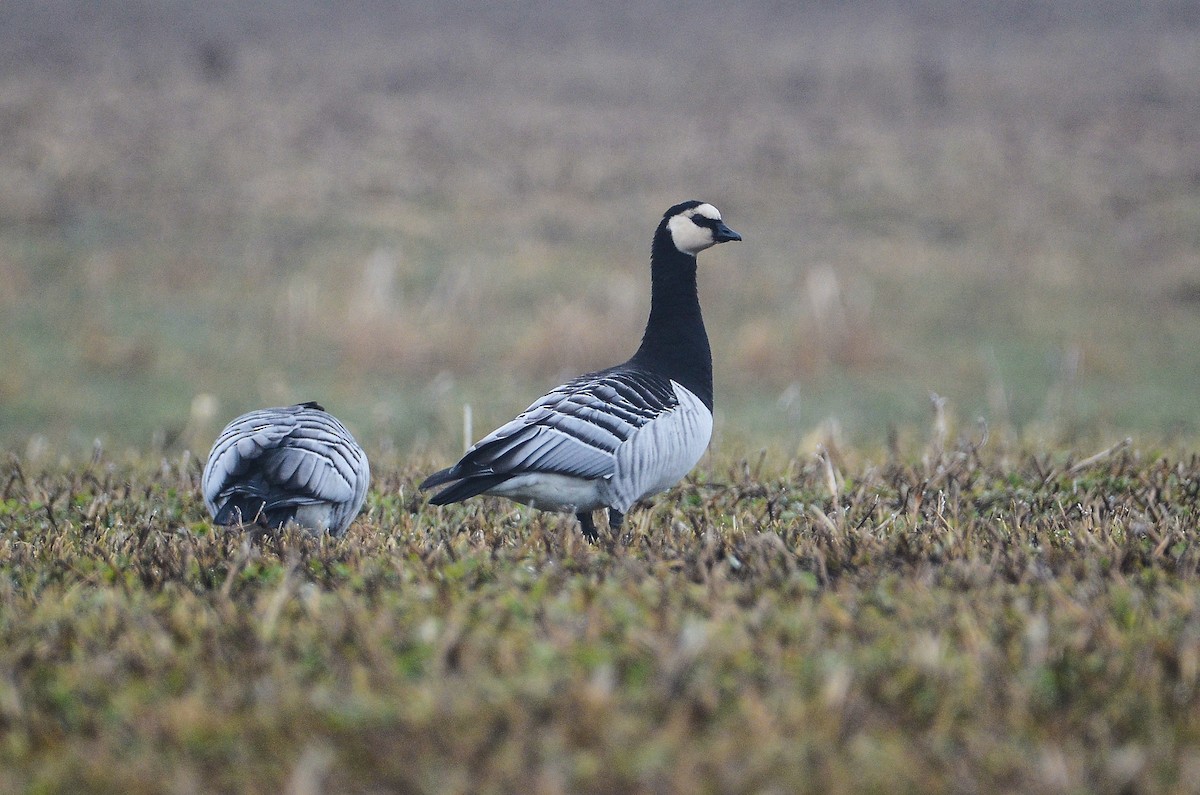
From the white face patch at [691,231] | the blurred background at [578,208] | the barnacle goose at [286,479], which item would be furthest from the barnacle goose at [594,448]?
the blurred background at [578,208]

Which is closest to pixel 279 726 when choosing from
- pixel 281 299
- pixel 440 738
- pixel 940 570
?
pixel 440 738

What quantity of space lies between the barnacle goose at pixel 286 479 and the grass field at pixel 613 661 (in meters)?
0.19

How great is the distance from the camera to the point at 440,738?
2893mm

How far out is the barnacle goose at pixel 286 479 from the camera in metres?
5.24

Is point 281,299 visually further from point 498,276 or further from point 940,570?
point 940,570

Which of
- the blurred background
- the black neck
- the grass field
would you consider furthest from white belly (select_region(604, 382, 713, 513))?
the blurred background

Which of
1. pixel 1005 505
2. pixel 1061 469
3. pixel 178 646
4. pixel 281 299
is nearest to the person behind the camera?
pixel 178 646

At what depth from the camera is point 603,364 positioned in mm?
16391

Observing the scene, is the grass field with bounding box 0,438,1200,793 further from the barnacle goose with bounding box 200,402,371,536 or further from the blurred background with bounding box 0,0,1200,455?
the blurred background with bounding box 0,0,1200,455

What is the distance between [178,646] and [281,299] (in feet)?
54.0

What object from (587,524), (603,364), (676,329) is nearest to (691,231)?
(676,329)

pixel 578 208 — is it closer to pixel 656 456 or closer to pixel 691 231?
pixel 691 231

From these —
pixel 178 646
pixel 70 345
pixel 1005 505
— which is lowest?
pixel 1005 505

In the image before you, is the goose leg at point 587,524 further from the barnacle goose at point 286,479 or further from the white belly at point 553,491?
the barnacle goose at point 286,479
